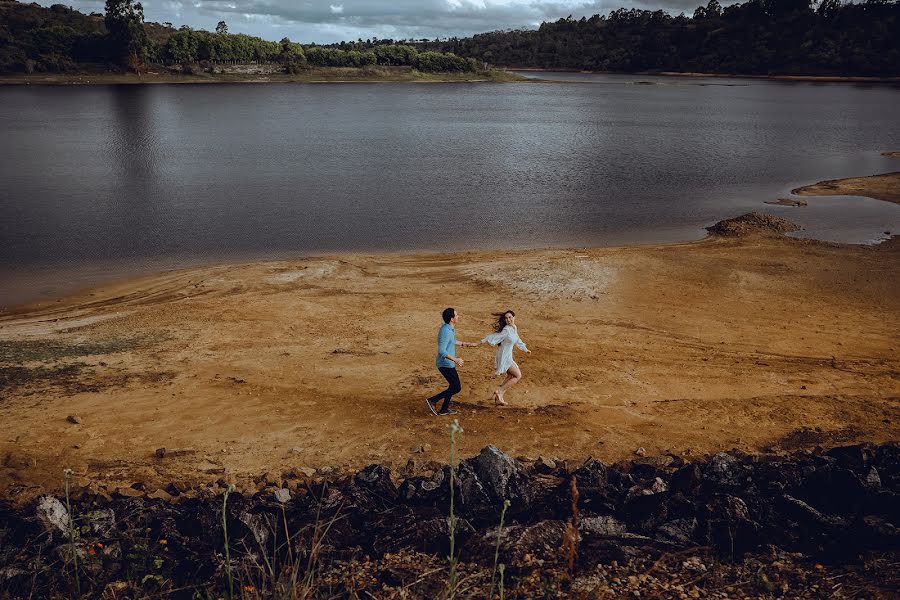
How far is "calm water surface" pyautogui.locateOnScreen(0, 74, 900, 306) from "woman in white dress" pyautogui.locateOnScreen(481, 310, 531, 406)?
44.2 ft

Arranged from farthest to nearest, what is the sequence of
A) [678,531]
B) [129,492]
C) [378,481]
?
[129,492] → [378,481] → [678,531]

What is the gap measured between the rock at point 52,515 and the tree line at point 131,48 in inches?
5431

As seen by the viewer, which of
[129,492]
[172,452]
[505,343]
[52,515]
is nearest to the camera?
[52,515]

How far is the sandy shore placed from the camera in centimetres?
1038

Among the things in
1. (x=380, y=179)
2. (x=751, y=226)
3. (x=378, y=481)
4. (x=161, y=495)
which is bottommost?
(x=161, y=495)

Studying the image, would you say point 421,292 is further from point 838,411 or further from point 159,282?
point 838,411

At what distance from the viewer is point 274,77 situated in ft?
465

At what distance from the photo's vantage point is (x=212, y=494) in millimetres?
8758

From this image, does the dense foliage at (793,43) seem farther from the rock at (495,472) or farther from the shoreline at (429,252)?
the rock at (495,472)

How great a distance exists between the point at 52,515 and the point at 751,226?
1069 inches

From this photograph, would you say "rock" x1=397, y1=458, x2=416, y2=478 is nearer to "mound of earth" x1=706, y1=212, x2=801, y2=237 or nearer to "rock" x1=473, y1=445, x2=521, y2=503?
"rock" x1=473, y1=445, x2=521, y2=503

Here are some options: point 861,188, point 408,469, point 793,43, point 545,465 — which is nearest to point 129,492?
point 408,469

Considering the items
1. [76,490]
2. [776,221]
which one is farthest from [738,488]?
[776,221]

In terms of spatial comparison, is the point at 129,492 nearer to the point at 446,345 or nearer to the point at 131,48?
the point at 446,345
